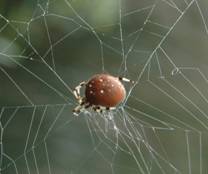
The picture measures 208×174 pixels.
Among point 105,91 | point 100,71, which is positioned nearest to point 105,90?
point 105,91

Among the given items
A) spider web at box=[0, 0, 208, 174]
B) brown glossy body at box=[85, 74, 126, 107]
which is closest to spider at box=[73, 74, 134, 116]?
brown glossy body at box=[85, 74, 126, 107]

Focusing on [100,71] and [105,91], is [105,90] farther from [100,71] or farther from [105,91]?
[100,71]

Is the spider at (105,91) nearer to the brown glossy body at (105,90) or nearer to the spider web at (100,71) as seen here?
the brown glossy body at (105,90)

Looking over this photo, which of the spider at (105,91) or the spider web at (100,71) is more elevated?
the spider at (105,91)

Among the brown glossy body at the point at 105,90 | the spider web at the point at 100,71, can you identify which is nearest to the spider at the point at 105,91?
the brown glossy body at the point at 105,90

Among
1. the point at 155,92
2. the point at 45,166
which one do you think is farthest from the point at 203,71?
the point at 45,166

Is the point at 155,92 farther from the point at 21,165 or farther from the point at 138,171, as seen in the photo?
the point at 21,165
